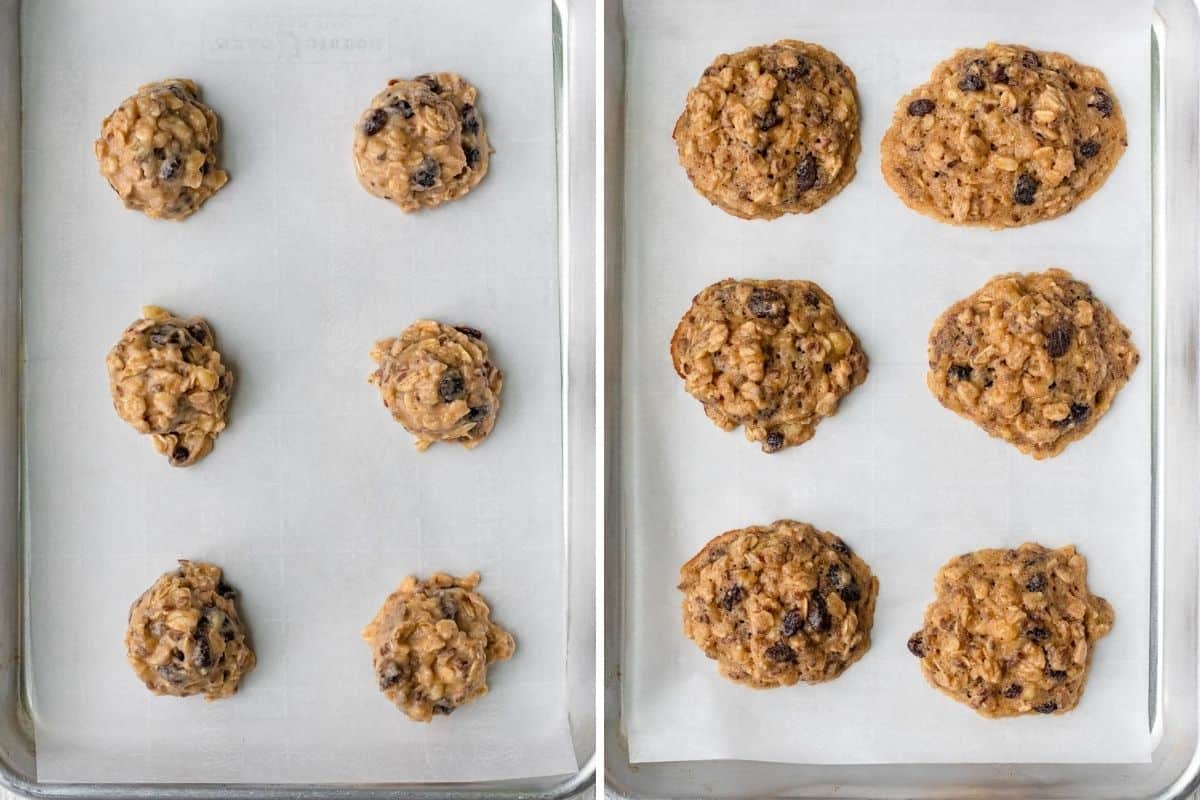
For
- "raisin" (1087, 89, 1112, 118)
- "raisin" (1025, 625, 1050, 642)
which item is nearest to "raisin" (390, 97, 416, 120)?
"raisin" (1087, 89, 1112, 118)

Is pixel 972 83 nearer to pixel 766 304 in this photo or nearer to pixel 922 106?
pixel 922 106

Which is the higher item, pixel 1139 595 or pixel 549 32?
pixel 549 32

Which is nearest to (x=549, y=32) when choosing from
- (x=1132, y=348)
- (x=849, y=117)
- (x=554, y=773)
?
(x=849, y=117)

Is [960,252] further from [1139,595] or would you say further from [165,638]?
[165,638]

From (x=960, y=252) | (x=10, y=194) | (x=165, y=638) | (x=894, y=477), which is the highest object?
(x=10, y=194)

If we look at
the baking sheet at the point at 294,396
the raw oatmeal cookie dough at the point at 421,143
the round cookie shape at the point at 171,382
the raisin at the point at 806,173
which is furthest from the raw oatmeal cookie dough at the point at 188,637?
the raisin at the point at 806,173

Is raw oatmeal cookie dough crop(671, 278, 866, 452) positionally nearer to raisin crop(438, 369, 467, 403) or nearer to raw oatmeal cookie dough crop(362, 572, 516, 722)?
raisin crop(438, 369, 467, 403)
